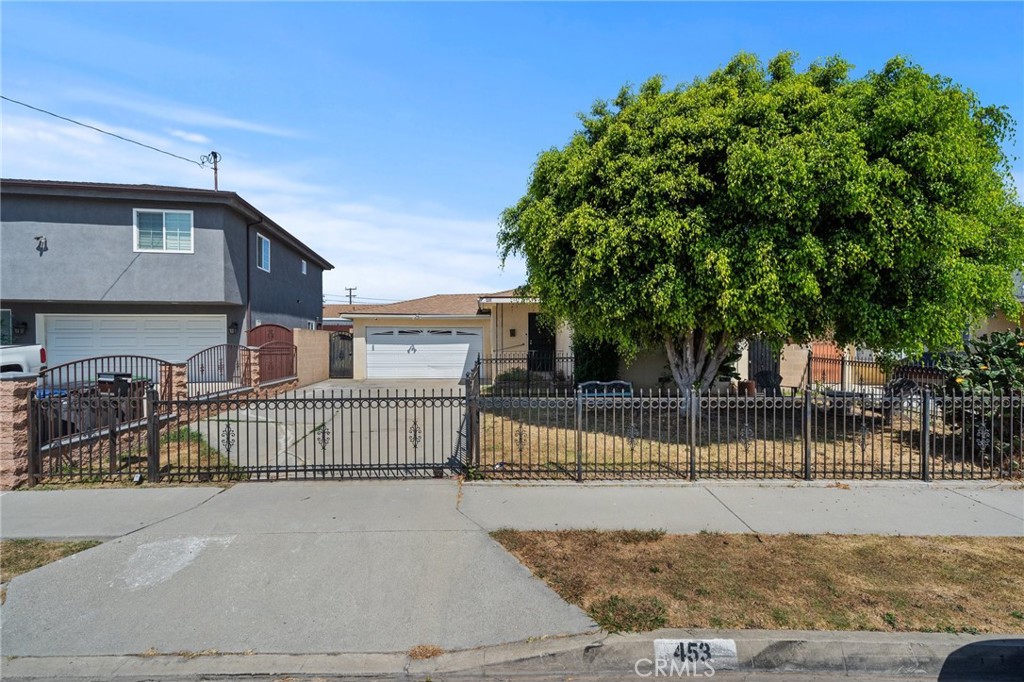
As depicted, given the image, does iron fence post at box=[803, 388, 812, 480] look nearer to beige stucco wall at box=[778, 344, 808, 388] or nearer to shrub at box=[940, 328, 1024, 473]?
shrub at box=[940, 328, 1024, 473]

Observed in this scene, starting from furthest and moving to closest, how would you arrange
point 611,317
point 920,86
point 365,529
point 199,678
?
point 611,317
point 920,86
point 365,529
point 199,678

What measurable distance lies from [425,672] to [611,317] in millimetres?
6807

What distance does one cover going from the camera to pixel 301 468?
23.2 feet

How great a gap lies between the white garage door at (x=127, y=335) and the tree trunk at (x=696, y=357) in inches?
537

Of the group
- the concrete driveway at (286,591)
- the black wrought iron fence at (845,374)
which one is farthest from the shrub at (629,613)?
the black wrought iron fence at (845,374)

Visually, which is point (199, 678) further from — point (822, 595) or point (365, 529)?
point (822, 595)

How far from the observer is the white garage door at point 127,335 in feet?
53.6

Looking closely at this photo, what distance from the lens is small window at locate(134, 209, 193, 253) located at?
15609 mm

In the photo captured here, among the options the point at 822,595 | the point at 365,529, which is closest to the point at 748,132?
the point at 822,595

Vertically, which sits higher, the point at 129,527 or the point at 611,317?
the point at 611,317

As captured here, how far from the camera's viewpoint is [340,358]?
852 inches

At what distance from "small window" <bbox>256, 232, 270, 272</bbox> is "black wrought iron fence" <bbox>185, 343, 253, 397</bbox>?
4969mm

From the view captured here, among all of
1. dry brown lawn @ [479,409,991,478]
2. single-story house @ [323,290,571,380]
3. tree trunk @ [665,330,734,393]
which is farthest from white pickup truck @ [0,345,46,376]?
tree trunk @ [665,330,734,393]

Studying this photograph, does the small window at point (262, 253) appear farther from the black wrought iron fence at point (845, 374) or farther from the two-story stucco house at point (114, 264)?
the black wrought iron fence at point (845, 374)
